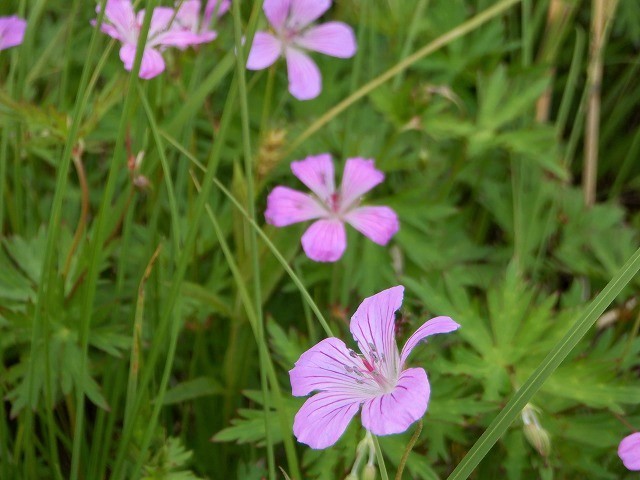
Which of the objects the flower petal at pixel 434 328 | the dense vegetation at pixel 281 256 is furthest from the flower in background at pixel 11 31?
the flower petal at pixel 434 328

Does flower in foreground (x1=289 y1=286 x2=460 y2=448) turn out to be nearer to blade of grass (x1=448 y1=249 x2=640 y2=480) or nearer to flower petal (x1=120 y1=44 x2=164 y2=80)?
blade of grass (x1=448 y1=249 x2=640 y2=480)

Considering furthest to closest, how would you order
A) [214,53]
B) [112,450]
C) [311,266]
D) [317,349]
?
1. [214,53]
2. [311,266]
3. [112,450]
4. [317,349]

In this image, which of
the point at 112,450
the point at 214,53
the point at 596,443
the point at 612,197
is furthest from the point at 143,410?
the point at 612,197

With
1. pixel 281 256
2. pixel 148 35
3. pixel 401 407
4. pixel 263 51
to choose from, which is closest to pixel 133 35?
pixel 148 35

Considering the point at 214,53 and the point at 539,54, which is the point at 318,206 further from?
the point at 539,54

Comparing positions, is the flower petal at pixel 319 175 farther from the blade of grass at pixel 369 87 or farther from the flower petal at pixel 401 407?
the flower petal at pixel 401 407

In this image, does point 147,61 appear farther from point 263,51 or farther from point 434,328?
point 434,328
